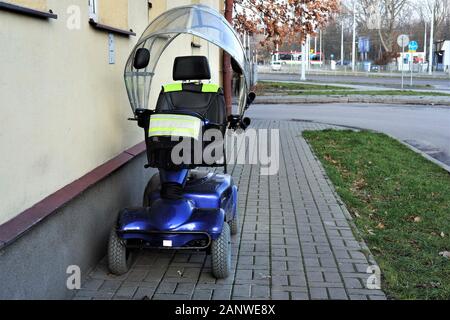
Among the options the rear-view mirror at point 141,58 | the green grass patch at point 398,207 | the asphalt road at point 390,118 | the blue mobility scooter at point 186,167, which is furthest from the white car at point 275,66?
the rear-view mirror at point 141,58

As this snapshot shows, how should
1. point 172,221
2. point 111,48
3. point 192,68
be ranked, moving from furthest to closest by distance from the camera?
point 111,48 < point 192,68 < point 172,221

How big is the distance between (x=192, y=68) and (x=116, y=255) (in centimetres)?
191

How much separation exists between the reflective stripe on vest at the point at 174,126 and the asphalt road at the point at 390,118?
754cm

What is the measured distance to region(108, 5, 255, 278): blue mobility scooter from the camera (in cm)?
437

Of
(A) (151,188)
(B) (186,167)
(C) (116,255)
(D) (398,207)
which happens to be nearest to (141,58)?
(A) (151,188)

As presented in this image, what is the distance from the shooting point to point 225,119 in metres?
5.27

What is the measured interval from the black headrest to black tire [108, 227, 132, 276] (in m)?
1.71

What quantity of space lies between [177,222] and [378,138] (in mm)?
9895

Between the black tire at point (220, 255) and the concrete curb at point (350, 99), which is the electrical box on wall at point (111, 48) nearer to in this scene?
the black tire at point (220, 255)

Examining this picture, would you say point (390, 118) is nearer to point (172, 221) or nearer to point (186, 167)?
point (186, 167)

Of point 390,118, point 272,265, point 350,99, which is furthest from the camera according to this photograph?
point 350,99

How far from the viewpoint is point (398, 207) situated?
22.7 ft

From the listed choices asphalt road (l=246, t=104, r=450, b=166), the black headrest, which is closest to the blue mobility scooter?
the black headrest

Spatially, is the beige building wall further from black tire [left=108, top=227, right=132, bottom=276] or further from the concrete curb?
the concrete curb
